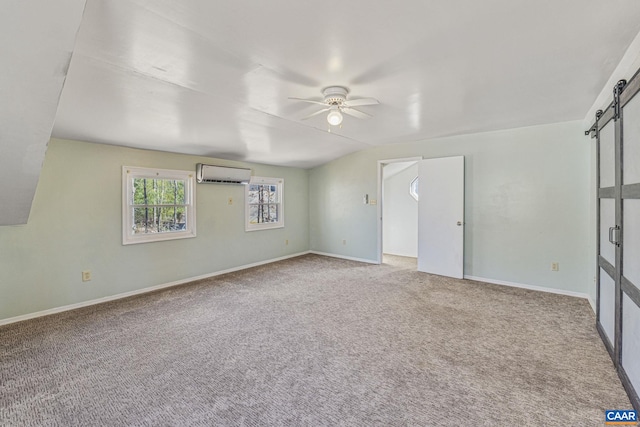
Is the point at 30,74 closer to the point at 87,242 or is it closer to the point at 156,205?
the point at 87,242

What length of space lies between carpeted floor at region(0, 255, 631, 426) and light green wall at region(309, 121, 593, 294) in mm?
574

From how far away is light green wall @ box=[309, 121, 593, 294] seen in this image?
12.5ft

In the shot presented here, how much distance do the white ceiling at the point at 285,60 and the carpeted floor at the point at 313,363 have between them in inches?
68.4

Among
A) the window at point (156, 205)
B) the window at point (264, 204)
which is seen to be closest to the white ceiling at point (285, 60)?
the window at point (156, 205)

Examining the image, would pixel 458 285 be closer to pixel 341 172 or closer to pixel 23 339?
pixel 341 172

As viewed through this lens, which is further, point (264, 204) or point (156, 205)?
point (264, 204)

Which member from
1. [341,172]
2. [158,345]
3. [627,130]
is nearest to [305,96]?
[627,130]

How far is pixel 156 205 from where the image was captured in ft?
14.4

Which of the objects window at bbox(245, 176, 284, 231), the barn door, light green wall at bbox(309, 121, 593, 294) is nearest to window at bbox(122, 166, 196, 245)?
window at bbox(245, 176, 284, 231)

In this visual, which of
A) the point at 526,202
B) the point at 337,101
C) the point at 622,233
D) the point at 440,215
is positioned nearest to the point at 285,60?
the point at 337,101

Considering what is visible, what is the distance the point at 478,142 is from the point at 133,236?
5471mm

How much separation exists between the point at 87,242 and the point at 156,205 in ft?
3.29

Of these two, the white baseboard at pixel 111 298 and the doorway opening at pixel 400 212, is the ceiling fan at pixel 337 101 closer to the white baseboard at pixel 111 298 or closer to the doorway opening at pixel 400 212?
the white baseboard at pixel 111 298

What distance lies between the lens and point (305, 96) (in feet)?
9.64
